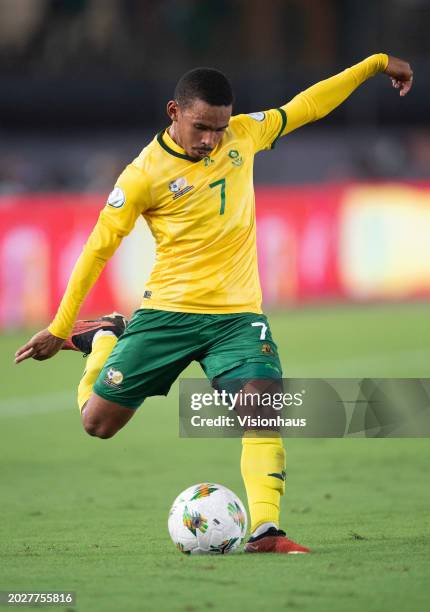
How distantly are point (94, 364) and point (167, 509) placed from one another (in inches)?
44.9

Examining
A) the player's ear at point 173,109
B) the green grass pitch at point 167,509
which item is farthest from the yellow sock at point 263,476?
the player's ear at point 173,109

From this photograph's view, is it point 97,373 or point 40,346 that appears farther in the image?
point 97,373

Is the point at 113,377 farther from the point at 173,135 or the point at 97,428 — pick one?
the point at 173,135

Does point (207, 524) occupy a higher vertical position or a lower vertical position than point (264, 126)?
lower

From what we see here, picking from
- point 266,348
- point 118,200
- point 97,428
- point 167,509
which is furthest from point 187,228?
point 167,509

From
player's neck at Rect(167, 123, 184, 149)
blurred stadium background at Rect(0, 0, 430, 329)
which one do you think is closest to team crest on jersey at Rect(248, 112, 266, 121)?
player's neck at Rect(167, 123, 184, 149)

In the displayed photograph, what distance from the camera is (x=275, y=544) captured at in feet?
21.2

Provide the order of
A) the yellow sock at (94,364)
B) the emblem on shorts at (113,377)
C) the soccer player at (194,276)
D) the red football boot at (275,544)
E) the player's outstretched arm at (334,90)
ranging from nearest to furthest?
1. the red football boot at (275,544)
2. the soccer player at (194,276)
3. the emblem on shorts at (113,377)
4. the player's outstretched arm at (334,90)
5. the yellow sock at (94,364)

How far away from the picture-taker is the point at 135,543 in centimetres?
698

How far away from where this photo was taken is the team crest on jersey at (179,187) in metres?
6.71

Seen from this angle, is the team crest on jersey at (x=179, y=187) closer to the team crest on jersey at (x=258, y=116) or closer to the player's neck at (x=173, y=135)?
A: the player's neck at (x=173, y=135)

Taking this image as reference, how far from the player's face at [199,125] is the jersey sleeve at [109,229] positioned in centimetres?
27

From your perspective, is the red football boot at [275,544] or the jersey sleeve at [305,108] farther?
the jersey sleeve at [305,108]

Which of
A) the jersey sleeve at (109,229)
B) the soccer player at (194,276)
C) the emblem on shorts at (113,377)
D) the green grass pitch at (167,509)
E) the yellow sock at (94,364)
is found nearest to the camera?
the green grass pitch at (167,509)
